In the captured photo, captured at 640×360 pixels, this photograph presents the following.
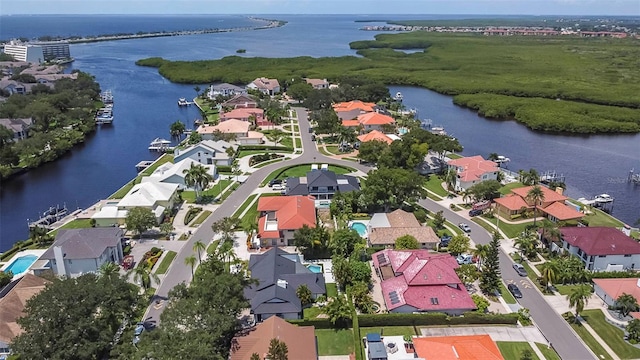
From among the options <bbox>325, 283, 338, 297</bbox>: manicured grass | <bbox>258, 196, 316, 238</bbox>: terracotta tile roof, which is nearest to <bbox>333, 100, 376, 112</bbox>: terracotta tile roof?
<bbox>258, 196, 316, 238</bbox>: terracotta tile roof

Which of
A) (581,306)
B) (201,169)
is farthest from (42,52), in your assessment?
(581,306)

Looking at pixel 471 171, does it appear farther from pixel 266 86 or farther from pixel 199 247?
pixel 266 86

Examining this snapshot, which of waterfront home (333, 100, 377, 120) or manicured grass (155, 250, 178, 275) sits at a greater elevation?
waterfront home (333, 100, 377, 120)

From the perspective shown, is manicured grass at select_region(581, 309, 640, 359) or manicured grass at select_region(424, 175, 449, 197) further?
manicured grass at select_region(424, 175, 449, 197)

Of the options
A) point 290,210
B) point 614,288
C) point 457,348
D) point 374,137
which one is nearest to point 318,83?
point 374,137

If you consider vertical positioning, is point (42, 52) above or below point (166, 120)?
above

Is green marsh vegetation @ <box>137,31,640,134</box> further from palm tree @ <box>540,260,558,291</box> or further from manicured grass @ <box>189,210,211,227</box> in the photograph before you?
manicured grass @ <box>189,210,211,227</box>

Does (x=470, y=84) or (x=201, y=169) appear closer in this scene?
(x=201, y=169)

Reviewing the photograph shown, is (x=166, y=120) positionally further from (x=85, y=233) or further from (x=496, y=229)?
(x=496, y=229)
